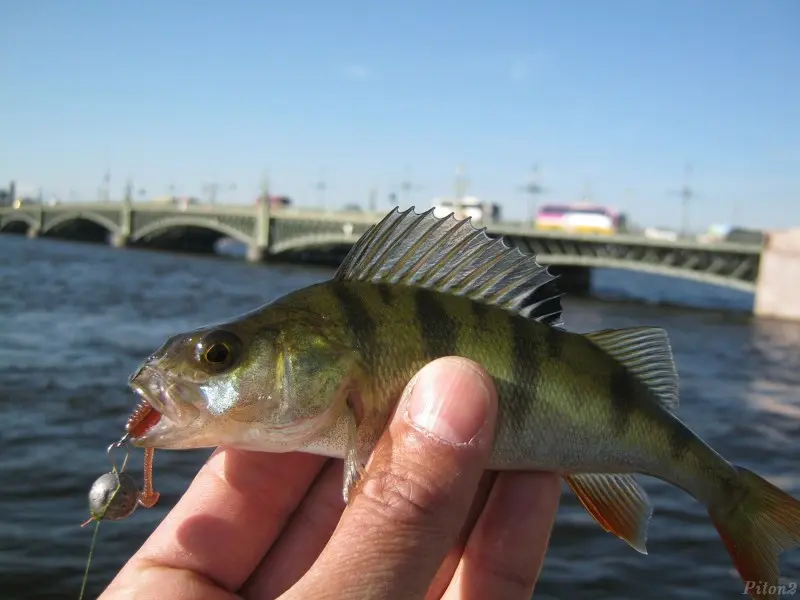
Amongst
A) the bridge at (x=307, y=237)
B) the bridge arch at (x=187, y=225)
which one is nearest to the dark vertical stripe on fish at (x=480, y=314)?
the bridge at (x=307, y=237)

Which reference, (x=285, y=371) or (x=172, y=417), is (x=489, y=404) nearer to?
(x=285, y=371)

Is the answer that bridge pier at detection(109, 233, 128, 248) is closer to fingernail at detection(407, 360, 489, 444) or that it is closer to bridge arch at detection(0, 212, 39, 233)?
bridge arch at detection(0, 212, 39, 233)

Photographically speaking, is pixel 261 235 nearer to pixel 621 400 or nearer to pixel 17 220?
pixel 17 220

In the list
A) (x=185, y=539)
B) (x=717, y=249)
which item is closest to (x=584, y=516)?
(x=185, y=539)

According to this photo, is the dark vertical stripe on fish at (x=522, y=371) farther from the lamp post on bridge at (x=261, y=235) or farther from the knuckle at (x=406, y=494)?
the lamp post on bridge at (x=261, y=235)

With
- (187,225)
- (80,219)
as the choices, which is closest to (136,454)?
(187,225)
